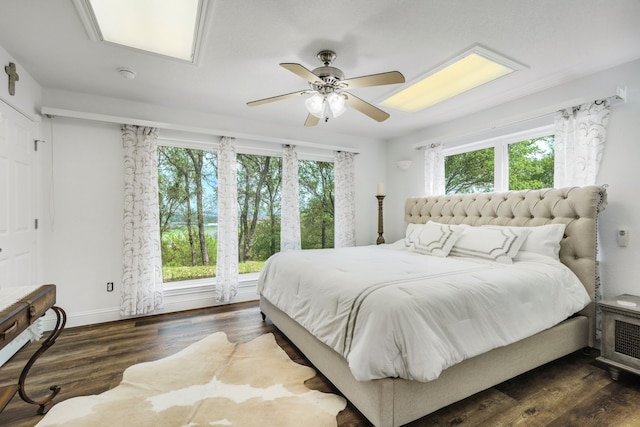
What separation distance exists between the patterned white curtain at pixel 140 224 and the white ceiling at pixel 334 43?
0.51 m

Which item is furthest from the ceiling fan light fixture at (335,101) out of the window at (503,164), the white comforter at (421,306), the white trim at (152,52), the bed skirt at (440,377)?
the window at (503,164)

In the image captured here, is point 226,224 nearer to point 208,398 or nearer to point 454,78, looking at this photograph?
point 208,398

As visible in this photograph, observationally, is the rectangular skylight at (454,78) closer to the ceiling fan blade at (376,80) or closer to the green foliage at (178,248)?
the ceiling fan blade at (376,80)

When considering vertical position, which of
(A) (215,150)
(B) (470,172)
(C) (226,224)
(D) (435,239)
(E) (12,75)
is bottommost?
(D) (435,239)

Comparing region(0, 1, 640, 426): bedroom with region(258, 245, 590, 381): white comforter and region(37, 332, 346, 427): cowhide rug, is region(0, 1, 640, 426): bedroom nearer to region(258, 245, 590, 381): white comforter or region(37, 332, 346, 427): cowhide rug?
region(258, 245, 590, 381): white comforter

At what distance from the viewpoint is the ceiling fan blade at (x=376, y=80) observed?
1.88 meters

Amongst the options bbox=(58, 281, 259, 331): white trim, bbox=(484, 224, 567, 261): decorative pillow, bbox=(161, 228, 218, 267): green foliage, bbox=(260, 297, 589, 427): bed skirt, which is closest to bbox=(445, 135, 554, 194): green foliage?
bbox=(484, 224, 567, 261): decorative pillow

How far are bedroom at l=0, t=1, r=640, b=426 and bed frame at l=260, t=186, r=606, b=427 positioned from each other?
27cm

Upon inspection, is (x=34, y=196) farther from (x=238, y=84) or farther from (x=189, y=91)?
(x=238, y=84)

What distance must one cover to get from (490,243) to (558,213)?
64 centimetres

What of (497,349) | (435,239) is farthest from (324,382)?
(435,239)

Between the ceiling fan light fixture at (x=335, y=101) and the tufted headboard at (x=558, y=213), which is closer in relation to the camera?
the ceiling fan light fixture at (x=335, y=101)

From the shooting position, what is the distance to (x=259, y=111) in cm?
358

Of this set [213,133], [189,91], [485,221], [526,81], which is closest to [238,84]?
[189,91]
